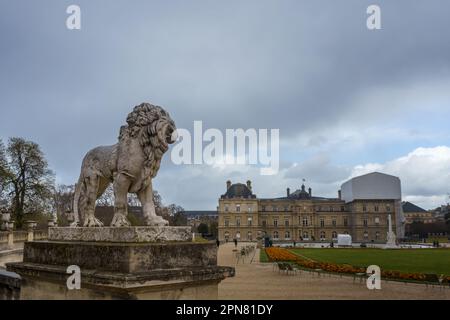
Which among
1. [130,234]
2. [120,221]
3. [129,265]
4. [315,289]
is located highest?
[120,221]

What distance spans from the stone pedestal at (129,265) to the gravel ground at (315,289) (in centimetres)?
894

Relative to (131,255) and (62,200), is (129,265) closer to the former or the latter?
(131,255)

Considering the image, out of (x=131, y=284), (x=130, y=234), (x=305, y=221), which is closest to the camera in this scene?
(x=131, y=284)

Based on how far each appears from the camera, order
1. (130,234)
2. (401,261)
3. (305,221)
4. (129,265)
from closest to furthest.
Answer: (129,265) → (130,234) → (401,261) → (305,221)

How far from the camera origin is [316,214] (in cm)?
9238

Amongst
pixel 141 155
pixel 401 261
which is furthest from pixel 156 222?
pixel 401 261

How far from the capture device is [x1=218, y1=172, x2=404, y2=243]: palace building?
8881 centimetres

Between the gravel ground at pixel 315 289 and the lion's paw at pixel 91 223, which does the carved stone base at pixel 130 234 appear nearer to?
the lion's paw at pixel 91 223

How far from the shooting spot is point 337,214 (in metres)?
92.5

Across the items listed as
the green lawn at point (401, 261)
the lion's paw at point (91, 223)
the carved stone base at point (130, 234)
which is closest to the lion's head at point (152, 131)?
the carved stone base at point (130, 234)

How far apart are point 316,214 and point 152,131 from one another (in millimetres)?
91704

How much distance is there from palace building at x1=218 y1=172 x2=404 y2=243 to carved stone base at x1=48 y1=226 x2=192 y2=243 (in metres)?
84.9
